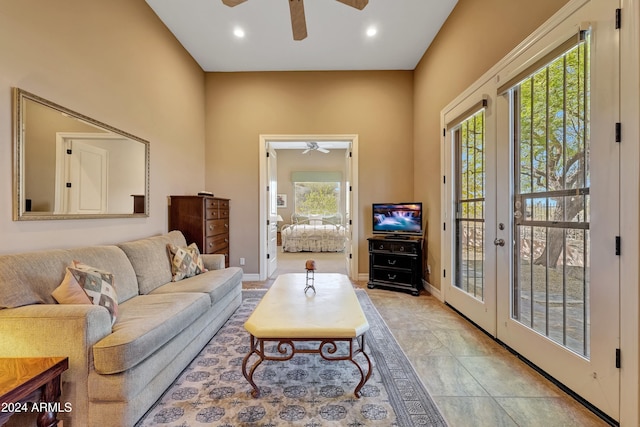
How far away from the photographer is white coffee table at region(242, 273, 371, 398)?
1.63 m

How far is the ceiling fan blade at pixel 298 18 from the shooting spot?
2230mm

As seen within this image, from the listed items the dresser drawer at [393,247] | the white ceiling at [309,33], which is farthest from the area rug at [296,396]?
the white ceiling at [309,33]

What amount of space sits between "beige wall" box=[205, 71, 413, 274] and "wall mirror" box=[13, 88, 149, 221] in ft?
5.84

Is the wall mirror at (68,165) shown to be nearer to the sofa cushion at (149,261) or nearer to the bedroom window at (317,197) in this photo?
the sofa cushion at (149,261)

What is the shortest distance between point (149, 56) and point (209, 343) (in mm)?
3232

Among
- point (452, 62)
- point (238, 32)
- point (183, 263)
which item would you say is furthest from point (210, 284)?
point (452, 62)

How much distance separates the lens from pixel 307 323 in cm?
170

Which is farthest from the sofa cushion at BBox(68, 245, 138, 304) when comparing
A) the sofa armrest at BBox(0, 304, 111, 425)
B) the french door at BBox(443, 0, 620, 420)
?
the french door at BBox(443, 0, 620, 420)

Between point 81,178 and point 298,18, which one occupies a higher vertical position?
point 298,18

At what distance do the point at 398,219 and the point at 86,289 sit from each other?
3615 mm

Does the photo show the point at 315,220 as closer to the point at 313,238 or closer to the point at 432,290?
the point at 313,238

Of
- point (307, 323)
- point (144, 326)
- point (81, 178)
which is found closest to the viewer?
point (144, 326)

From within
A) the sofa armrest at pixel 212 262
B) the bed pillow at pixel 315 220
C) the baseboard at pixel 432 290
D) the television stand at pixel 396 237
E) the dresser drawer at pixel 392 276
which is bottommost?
the baseboard at pixel 432 290

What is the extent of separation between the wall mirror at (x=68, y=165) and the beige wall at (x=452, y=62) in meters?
3.63
